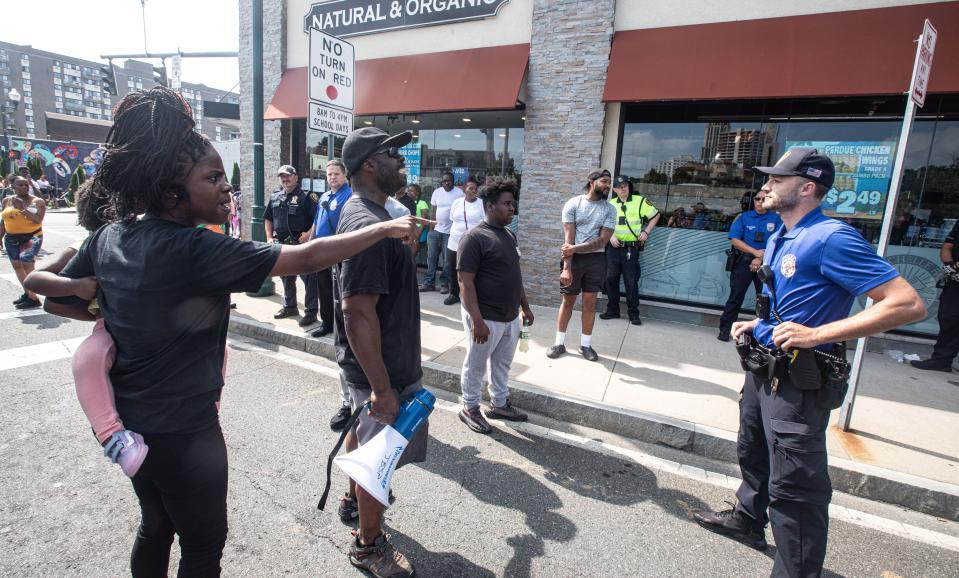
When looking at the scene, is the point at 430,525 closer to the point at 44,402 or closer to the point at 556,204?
the point at 44,402

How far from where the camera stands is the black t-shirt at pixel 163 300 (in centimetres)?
150

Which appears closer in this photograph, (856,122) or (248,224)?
(856,122)

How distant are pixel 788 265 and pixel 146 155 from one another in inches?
104

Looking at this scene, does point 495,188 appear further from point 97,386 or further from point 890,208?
point 890,208

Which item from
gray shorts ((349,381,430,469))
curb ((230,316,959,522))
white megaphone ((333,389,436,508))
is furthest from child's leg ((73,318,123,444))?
curb ((230,316,959,522))

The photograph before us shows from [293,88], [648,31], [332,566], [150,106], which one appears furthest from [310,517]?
[293,88]

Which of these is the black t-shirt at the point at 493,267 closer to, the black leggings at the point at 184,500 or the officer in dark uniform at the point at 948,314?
the black leggings at the point at 184,500

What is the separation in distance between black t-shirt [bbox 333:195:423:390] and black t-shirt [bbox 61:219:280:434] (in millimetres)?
545

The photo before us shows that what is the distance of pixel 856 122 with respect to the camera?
21.3 ft

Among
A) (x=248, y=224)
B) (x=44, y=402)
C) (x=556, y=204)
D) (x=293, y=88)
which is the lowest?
(x=44, y=402)

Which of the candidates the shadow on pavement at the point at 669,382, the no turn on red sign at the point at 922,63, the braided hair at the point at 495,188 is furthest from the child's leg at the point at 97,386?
the no turn on red sign at the point at 922,63

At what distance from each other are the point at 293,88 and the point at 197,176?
9483 millimetres

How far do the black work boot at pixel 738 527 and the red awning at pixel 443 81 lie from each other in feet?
19.4

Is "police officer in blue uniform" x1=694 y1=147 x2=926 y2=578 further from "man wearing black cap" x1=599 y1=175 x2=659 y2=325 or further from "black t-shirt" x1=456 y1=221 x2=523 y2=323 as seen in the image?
"man wearing black cap" x1=599 y1=175 x2=659 y2=325
